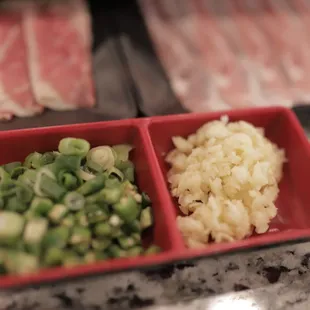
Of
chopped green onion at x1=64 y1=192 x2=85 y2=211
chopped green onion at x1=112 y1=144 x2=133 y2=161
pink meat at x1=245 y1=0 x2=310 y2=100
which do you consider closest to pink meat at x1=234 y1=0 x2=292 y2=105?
pink meat at x1=245 y1=0 x2=310 y2=100

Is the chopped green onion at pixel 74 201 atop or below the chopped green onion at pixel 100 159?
below

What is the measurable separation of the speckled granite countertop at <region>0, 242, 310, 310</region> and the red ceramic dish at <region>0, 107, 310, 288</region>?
0.12ft

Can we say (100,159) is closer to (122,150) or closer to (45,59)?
(122,150)

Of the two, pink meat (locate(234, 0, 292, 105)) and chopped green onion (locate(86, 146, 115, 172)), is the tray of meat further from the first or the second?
pink meat (locate(234, 0, 292, 105))

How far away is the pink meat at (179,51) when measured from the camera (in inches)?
64.2

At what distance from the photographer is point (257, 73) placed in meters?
1.77

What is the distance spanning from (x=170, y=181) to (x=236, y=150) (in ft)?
0.66

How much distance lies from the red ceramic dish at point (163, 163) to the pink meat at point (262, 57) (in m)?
0.28

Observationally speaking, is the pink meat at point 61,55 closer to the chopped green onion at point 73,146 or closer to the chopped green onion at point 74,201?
the chopped green onion at point 73,146

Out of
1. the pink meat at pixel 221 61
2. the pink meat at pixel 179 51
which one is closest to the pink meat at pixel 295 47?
the pink meat at pixel 221 61

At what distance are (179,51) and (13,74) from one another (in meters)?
0.63

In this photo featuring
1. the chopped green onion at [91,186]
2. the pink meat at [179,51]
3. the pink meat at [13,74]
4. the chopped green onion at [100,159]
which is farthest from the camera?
the pink meat at [179,51]

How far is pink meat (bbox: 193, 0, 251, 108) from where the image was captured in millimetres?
1654

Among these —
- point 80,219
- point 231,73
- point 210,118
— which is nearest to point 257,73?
point 231,73
